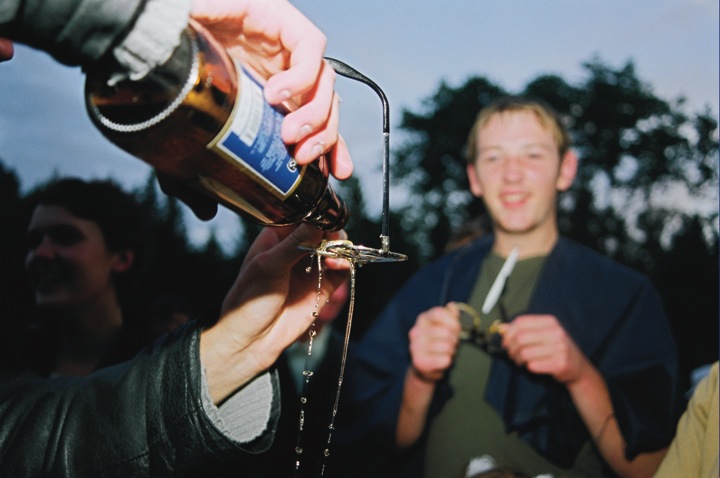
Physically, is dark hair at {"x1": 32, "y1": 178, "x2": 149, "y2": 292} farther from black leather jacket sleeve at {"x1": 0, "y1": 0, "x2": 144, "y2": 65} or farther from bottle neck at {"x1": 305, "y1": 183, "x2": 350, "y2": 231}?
black leather jacket sleeve at {"x1": 0, "y1": 0, "x2": 144, "y2": 65}

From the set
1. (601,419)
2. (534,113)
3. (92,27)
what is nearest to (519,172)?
(534,113)

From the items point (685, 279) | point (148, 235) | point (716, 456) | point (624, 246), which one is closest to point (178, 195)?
point (716, 456)

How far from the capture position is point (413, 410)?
183 centimetres

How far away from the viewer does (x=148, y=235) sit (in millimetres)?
2824

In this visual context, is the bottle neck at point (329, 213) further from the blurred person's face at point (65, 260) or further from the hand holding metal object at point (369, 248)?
the blurred person's face at point (65, 260)

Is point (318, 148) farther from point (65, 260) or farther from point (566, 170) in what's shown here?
point (65, 260)

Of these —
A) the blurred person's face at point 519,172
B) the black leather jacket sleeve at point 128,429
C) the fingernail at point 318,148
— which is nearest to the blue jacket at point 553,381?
the blurred person's face at point 519,172

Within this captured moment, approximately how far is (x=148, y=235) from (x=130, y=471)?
6.47 feet

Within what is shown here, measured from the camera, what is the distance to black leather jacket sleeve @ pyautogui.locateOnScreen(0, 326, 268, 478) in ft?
3.37

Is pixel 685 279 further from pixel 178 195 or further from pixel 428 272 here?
pixel 178 195

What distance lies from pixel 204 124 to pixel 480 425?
1.43 meters

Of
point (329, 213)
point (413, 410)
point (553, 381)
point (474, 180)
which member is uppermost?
point (474, 180)

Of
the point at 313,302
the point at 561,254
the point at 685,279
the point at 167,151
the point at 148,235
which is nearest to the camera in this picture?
the point at 167,151

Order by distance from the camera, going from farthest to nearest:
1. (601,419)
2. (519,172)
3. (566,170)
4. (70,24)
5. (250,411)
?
(566,170) < (519,172) < (601,419) < (250,411) < (70,24)
